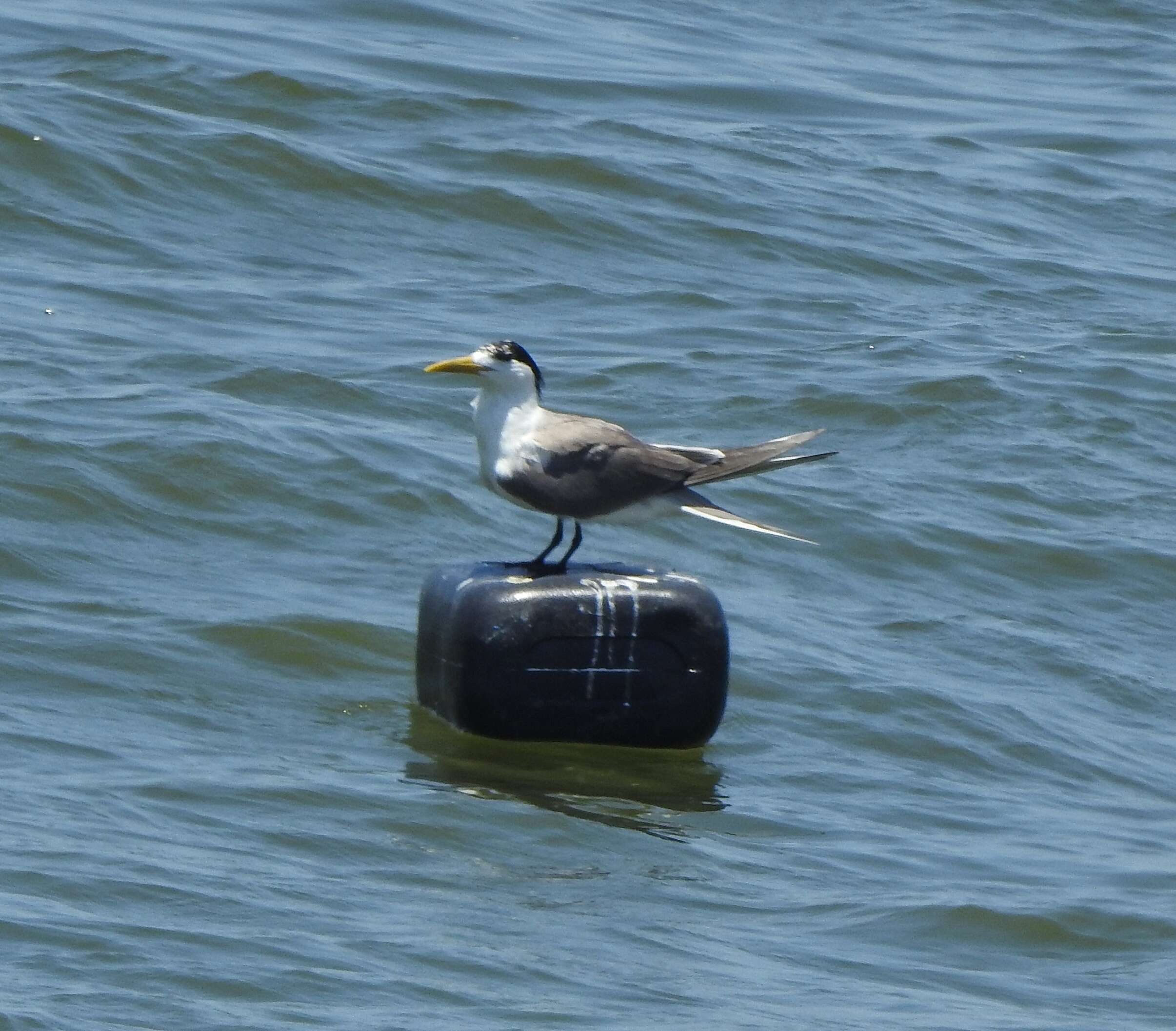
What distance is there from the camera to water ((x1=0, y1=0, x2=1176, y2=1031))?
6730 mm

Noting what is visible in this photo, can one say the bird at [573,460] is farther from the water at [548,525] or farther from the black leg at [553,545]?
the water at [548,525]

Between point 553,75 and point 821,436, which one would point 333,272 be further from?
point 553,75

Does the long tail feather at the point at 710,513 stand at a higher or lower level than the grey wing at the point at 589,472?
lower

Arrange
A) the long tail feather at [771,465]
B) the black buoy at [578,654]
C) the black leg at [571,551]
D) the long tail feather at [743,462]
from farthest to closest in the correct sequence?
the black leg at [571,551], the long tail feather at [743,462], the black buoy at [578,654], the long tail feather at [771,465]

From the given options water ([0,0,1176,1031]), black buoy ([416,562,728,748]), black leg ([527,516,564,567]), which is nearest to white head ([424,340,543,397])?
black leg ([527,516,564,567])

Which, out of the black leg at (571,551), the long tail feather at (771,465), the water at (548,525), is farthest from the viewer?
the black leg at (571,551)

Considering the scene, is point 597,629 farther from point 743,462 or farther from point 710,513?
point 743,462

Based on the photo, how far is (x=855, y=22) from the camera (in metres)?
25.9

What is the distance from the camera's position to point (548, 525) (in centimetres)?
1173

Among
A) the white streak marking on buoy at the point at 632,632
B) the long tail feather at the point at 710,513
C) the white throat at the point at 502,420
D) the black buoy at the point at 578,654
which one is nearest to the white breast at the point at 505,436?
the white throat at the point at 502,420

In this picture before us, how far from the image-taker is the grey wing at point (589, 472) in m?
8.44

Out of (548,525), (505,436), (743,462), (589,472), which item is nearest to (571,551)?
(589,472)

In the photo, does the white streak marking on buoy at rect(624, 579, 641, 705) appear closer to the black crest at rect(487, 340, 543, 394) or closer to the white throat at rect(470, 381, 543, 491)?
the white throat at rect(470, 381, 543, 491)

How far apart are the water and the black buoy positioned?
6.3 inches
